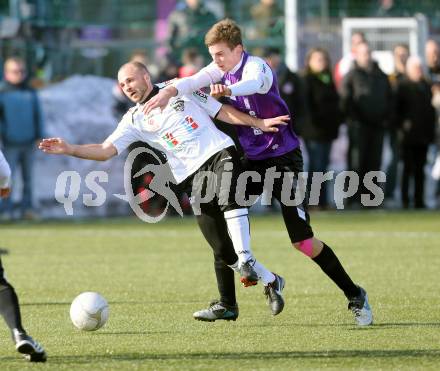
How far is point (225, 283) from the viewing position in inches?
355

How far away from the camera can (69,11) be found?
846 inches

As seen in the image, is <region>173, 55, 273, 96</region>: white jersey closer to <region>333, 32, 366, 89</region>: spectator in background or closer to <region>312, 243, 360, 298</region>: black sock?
<region>312, 243, 360, 298</region>: black sock

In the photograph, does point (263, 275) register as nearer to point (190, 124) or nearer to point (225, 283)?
point (225, 283)

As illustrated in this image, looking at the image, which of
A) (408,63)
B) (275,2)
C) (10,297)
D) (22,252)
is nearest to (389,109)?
(408,63)

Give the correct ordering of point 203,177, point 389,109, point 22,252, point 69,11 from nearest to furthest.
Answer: point 203,177 < point 22,252 < point 389,109 < point 69,11

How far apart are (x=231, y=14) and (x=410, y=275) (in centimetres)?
1127

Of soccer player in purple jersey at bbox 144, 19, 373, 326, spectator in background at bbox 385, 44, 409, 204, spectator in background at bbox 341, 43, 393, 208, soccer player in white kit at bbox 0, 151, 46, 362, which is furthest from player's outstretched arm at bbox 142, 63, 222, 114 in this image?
spectator in background at bbox 385, 44, 409, 204

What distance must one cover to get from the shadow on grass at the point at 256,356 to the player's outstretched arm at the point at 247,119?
180 centimetres

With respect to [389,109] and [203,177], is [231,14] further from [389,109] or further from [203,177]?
[203,177]

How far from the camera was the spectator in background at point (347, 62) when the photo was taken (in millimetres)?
19913

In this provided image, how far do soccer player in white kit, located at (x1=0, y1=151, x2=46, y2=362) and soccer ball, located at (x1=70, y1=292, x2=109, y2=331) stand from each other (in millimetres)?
1235

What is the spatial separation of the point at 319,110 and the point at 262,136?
10.7m

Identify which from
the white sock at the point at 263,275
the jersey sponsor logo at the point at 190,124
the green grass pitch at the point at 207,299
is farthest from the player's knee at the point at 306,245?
the jersey sponsor logo at the point at 190,124

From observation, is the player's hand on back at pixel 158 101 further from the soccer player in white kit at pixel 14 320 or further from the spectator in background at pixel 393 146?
the spectator in background at pixel 393 146
